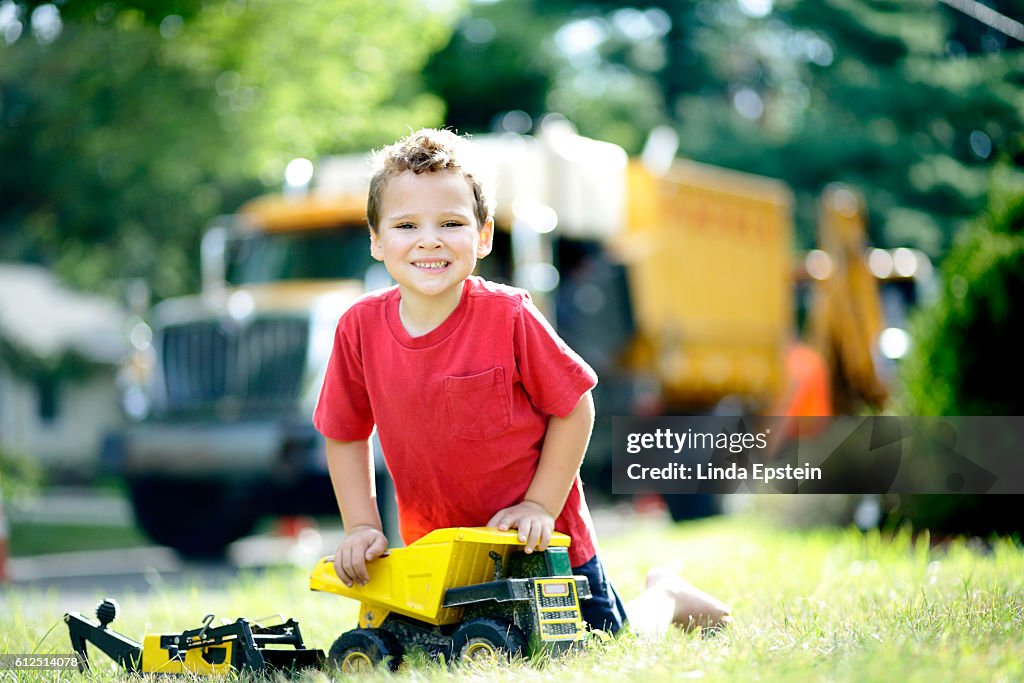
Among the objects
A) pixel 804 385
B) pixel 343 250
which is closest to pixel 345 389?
pixel 343 250

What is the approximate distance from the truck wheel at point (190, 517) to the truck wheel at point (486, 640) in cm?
862

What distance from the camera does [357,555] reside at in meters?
3.60

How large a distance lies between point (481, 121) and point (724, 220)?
53.0 ft

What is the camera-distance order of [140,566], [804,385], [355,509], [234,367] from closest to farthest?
[355,509], [234,367], [140,566], [804,385]

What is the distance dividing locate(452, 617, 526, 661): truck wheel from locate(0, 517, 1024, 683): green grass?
66 mm

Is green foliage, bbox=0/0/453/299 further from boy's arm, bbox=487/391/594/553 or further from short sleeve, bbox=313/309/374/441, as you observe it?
boy's arm, bbox=487/391/594/553

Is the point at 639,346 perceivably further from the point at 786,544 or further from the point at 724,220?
the point at 786,544

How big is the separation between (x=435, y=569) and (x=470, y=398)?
0.46 metres

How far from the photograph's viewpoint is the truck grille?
36.4 ft

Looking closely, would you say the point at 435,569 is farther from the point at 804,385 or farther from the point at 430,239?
the point at 804,385

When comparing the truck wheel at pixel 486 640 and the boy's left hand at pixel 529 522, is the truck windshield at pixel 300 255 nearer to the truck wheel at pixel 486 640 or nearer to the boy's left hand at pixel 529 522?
the boy's left hand at pixel 529 522

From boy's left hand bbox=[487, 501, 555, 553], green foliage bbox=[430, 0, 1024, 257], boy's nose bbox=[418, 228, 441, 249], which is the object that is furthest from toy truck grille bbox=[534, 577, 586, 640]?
green foliage bbox=[430, 0, 1024, 257]

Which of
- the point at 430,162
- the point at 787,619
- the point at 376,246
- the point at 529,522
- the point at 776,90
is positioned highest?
the point at 776,90

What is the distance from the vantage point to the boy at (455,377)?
3629 millimetres
